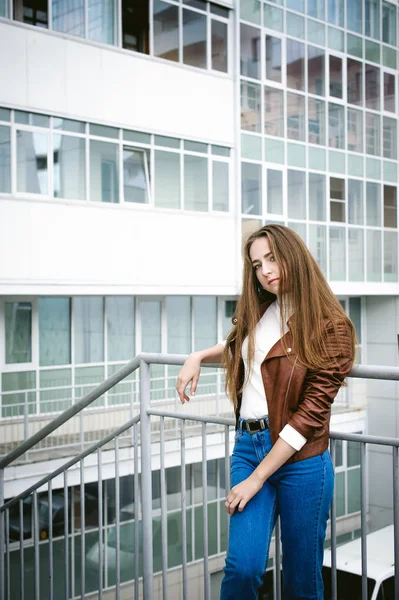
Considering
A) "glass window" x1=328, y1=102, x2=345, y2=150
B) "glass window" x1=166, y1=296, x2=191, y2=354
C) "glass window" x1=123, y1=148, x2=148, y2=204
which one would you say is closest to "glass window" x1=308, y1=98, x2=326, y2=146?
"glass window" x1=328, y1=102, x2=345, y2=150

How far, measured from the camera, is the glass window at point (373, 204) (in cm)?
1302

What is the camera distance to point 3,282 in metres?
8.13

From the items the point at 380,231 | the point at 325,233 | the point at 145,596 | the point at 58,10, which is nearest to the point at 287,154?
the point at 325,233

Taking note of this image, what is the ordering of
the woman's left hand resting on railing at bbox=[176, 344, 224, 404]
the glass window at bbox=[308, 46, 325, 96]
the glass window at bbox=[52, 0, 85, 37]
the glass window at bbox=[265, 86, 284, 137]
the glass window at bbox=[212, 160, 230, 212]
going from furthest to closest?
the glass window at bbox=[308, 46, 325, 96]
the glass window at bbox=[265, 86, 284, 137]
the glass window at bbox=[212, 160, 230, 212]
the glass window at bbox=[52, 0, 85, 37]
the woman's left hand resting on railing at bbox=[176, 344, 224, 404]

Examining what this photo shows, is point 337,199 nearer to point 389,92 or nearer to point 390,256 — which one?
point 390,256

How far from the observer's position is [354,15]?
506 inches

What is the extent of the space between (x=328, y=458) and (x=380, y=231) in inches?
477

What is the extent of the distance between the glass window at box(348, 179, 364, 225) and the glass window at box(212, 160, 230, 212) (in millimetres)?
2958

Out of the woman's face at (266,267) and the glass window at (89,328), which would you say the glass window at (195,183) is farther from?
the woman's face at (266,267)

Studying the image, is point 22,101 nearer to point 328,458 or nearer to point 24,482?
point 24,482

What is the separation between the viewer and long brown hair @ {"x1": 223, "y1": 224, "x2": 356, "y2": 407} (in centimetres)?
148

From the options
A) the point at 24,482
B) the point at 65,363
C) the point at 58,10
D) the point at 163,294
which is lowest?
the point at 24,482

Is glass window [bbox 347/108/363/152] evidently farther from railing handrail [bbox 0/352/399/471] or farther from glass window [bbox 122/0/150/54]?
railing handrail [bbox 0/352/399/471]

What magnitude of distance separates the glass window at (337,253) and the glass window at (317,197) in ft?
1.17
